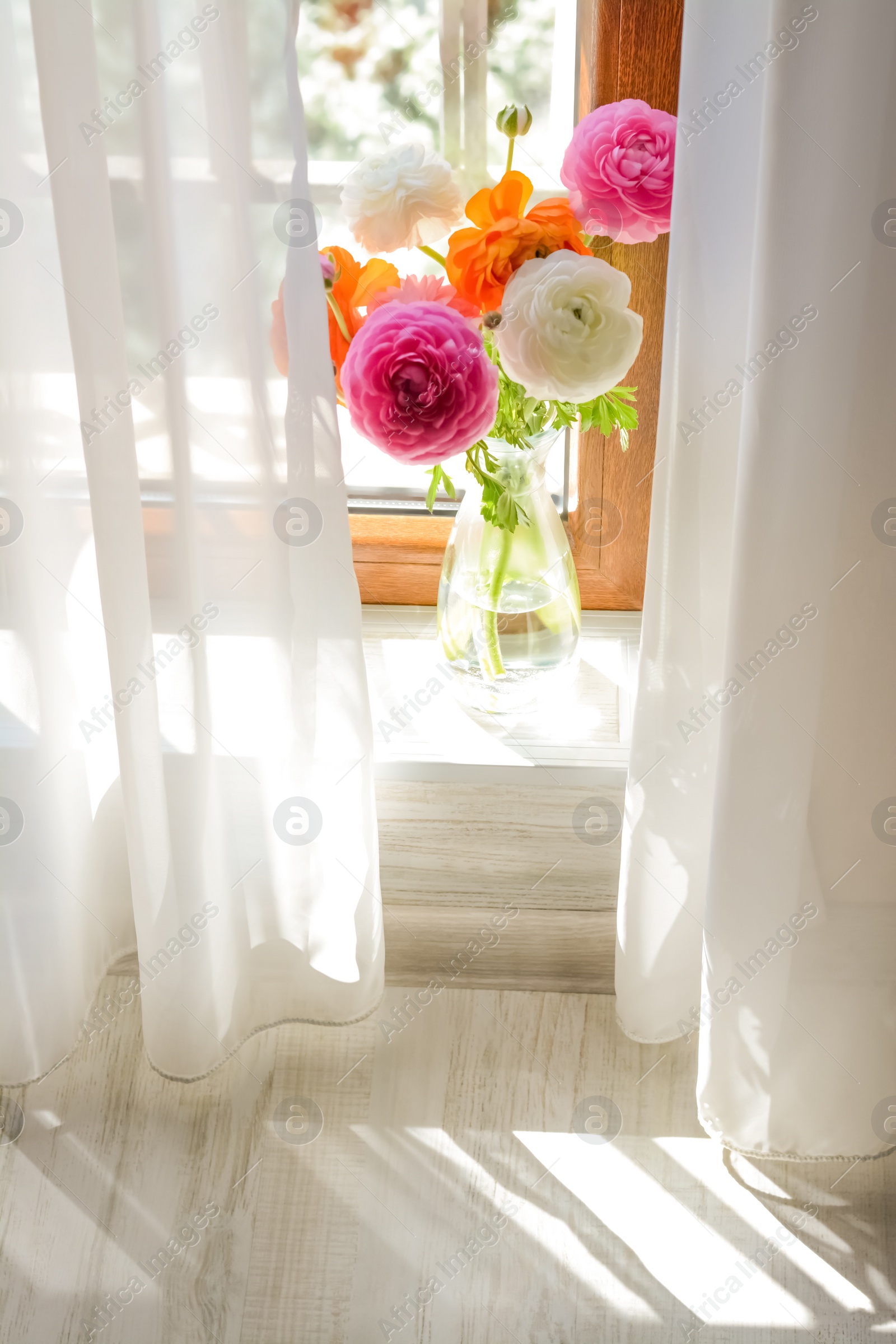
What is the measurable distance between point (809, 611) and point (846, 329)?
211mm

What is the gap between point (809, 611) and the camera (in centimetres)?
84

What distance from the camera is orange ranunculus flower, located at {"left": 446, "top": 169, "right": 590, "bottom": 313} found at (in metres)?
0.87

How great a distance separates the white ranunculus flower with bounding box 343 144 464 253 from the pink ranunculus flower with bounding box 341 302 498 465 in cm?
12

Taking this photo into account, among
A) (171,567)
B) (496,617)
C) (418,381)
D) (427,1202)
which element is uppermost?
(418,381)

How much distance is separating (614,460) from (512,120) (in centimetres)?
39

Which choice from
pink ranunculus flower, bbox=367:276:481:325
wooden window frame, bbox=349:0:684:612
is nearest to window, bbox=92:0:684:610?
wooden window frame, bbox=349:0:684:612

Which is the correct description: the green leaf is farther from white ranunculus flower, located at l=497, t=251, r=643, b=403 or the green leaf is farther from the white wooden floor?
the white wooden floor

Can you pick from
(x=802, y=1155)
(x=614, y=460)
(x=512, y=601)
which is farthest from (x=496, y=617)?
(x=802, y=1155)

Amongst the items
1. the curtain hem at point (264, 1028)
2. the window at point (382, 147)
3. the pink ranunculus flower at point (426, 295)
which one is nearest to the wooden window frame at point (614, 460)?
the window at point (382, 147)

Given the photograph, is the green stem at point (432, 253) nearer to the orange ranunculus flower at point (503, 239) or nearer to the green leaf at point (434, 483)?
the orange ranunculus flower at point (503, 239)

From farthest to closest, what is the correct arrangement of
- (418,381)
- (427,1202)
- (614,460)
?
1. (614,460)
2. (427,1202)
3. (418,381)

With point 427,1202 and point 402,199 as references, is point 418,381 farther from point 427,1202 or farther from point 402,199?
point 427,1202

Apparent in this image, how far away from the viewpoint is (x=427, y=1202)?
1.08 meters

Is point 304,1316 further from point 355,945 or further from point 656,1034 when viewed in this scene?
point 656,1034
